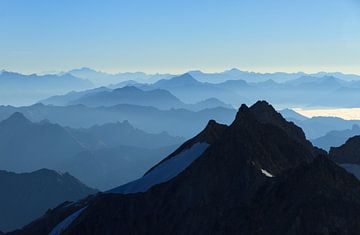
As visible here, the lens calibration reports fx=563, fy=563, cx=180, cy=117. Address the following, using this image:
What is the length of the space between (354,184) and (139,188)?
46700 millimetres

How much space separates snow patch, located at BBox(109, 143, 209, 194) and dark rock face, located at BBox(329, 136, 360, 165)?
Result: 165 ft

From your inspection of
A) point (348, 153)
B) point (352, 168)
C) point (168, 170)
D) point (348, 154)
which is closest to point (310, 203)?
point (168, 170)

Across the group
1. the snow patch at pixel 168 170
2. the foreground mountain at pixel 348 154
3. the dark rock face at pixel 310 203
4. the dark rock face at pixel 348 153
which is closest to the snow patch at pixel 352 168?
the foreground mountain at pixel 348 154

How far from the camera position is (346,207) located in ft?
258

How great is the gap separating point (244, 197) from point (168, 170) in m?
28.5

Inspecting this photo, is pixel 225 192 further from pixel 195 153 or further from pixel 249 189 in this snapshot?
pixel 195 153

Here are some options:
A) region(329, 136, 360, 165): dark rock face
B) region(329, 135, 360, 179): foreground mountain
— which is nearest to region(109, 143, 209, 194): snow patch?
region(329, 135, 360, 179): foreground mountain

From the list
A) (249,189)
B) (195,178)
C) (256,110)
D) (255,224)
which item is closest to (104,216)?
(195,178)

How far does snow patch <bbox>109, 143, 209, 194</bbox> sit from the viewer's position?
115625 millimetres

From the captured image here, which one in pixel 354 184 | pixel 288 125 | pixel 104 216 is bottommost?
pixel 104 216

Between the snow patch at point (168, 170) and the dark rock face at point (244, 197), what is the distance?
13.9 ft

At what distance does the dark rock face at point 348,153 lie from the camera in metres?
154

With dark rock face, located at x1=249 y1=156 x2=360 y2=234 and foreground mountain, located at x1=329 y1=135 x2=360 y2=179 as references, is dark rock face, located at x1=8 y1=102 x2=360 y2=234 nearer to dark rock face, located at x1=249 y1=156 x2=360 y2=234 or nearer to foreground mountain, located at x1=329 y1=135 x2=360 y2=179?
dark rock face, located at x1=249 y1=156 x2=360 y2=234

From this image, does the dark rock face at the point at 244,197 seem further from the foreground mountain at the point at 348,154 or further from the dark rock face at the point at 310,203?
the foreground mountain at the point at 348,154
